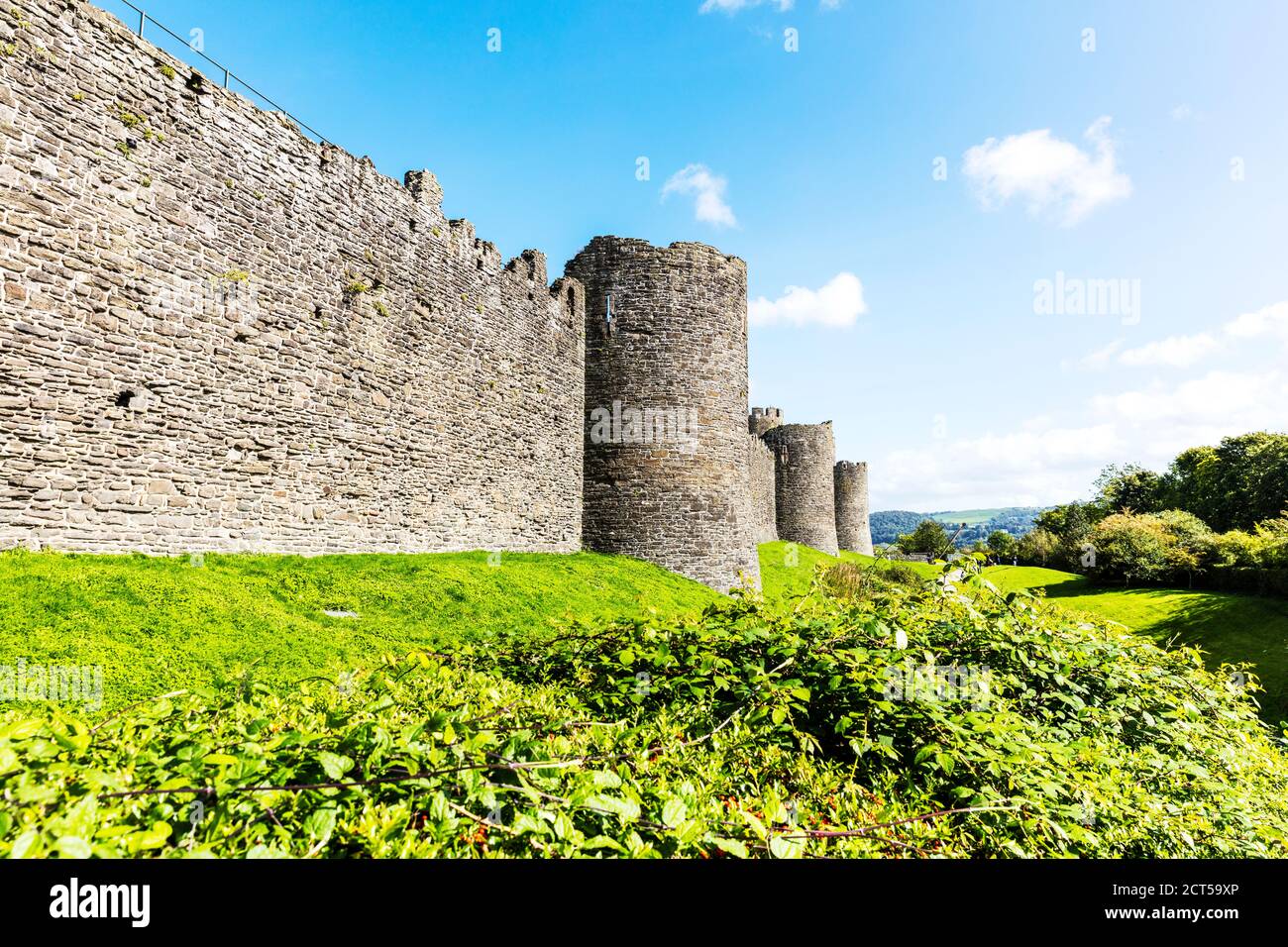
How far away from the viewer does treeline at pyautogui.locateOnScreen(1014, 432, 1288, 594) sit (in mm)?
25984

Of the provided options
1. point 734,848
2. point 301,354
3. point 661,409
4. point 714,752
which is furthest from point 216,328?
point 734,848

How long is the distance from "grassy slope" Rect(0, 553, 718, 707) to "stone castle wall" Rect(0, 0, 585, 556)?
110 centimetres

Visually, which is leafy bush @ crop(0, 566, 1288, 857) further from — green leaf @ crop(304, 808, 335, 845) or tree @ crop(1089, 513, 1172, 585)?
tree @ crop(1089, 513, 1172, 585)

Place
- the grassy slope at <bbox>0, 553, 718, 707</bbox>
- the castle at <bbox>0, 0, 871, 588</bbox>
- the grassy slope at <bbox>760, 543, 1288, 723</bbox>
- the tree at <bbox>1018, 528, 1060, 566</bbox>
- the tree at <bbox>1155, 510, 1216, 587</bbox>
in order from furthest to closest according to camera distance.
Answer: the tree at <bbox>1018, 528, 1060, 566</bbox> → the tree at <bbox>1155, 510, 1216, 587</bbox> → the grassy slope at <bbox>760, 543, 1288, 723</bbox> → the castle at <bbox>0, 0, 871, 588</bbox> → the grassy slope at <bbox>0, 553, 718, 707</bbox>

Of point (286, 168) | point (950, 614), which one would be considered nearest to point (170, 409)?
point (286, 168)

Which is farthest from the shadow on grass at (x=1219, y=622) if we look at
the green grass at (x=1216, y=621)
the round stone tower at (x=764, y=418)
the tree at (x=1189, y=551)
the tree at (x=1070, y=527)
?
the round stone tower at (x=764, y=418)

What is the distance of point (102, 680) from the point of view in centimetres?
591

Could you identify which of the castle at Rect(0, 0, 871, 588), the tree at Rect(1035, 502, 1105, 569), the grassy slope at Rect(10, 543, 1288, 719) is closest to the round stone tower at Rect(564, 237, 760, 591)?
the castle at Rect(0, 0, 871, 588)

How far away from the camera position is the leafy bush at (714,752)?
73.9 inches

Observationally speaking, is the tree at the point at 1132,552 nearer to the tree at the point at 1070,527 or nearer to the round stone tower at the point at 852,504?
the tree at the point at 1070,527

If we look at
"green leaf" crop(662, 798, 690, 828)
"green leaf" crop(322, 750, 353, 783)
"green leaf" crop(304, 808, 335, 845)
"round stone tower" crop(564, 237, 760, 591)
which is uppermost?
"round stone tower" crop(564, 237, 760, 591)

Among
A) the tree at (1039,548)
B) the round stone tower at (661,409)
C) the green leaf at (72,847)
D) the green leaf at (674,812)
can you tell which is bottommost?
the tree at (1039,548)

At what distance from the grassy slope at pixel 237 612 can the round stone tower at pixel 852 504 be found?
4376 centimetres
